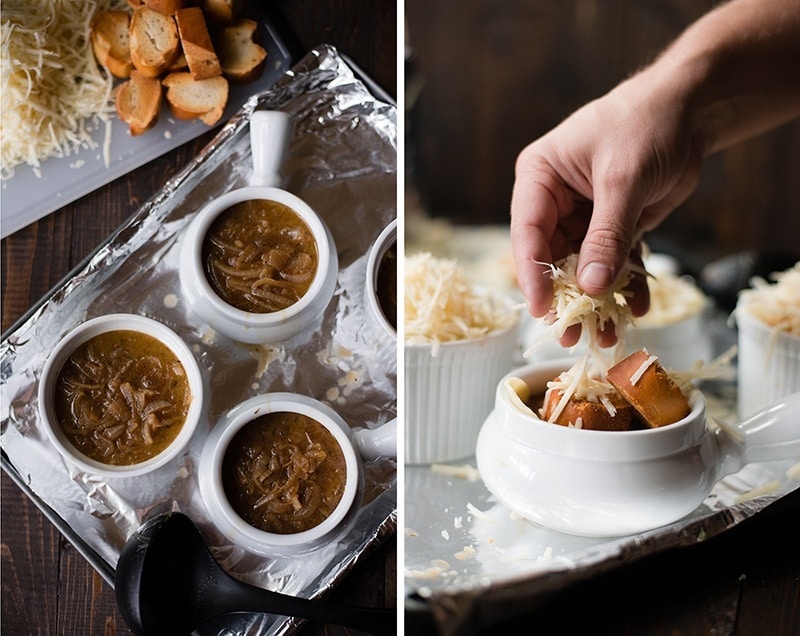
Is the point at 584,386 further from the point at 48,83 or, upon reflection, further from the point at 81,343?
the point at 48,83

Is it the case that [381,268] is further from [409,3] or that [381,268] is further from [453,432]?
[409,3]

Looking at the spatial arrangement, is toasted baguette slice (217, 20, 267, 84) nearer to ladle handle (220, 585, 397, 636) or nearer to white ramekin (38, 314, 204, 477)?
white ramekin (38, 314, 204, 477)

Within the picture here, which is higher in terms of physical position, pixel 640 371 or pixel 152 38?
pixel 152 38

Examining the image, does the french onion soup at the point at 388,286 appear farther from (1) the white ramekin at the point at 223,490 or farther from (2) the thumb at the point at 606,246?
(2) the thumb at the point at 606,246

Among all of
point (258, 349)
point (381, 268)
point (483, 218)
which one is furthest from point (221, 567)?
point (483, 218)

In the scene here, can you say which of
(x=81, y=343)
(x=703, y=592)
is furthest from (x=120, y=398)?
(x=703, y=592)

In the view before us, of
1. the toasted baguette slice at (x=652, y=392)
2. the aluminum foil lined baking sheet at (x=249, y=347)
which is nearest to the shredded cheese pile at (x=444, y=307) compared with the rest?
the aluminum foil lined baking sheet at (x=249, y=347)
